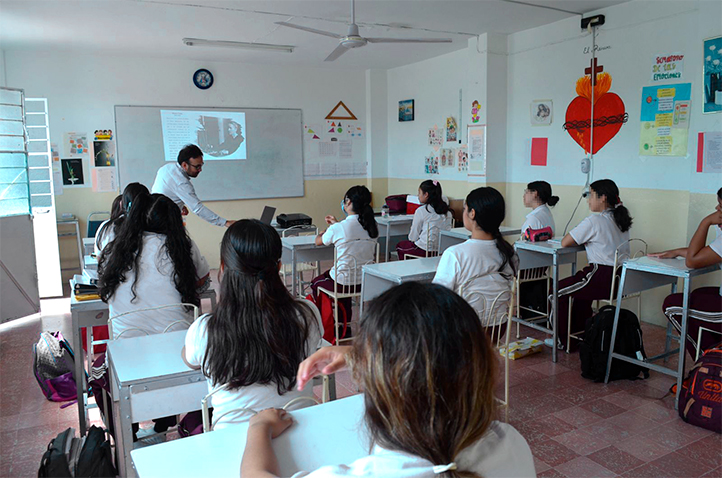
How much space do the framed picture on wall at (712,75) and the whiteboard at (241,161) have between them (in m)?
4.72

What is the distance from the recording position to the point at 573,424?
110 inches

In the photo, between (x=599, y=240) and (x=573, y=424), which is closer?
(x=573, y=424)

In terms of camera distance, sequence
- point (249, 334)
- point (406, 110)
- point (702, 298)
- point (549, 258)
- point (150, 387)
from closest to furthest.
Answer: point (249, 334) < point (150, 387) < point (702, 298) < point (549, 258) < point (406, 110)

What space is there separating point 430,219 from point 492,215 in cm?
237

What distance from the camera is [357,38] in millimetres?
3881

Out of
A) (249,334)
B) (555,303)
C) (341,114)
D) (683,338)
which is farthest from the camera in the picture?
(341,114)

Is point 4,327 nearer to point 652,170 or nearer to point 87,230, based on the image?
point 87,230

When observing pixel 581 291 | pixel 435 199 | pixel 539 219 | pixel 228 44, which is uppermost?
pixel 228 44

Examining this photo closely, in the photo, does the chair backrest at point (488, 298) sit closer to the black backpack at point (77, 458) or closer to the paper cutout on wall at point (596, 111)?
the black backpack at point (77, 458)

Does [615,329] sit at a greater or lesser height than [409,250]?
lesser

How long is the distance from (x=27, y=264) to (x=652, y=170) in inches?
211

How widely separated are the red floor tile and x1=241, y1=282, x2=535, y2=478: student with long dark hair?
1.86 m

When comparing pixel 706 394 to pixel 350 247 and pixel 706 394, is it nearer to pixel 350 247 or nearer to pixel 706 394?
pixel 706 394

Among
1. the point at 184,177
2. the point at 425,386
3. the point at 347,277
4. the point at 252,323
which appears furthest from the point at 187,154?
the point at 425,386
